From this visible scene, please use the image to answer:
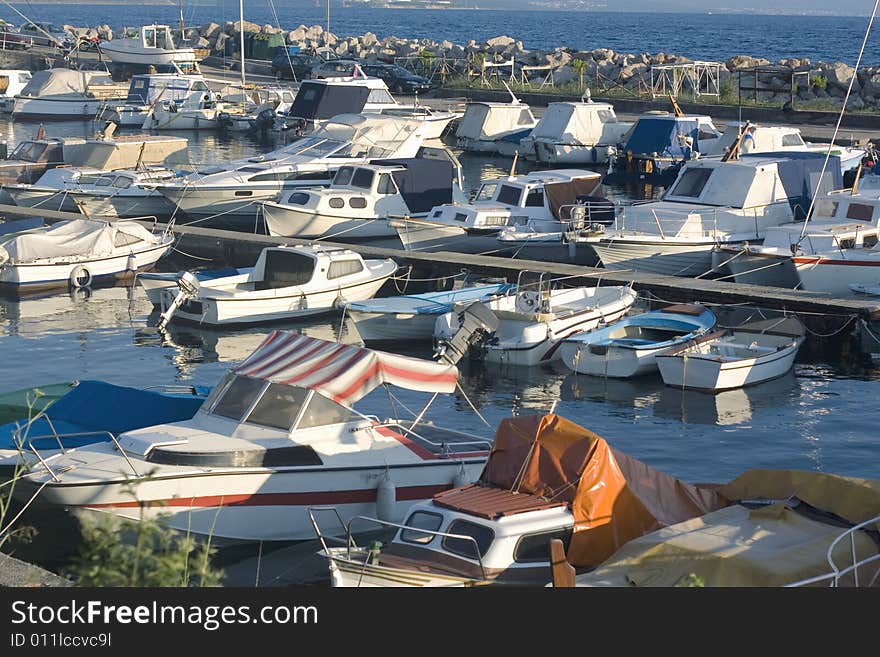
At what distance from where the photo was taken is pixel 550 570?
1336 cm

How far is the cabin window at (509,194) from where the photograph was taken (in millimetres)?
33156

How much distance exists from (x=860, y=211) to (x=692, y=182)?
4.56 metres

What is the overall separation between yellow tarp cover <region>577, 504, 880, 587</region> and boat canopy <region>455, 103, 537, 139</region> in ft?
138

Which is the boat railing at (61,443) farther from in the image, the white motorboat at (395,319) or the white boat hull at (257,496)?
the white motorboat at (395,319)

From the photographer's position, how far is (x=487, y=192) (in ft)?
113

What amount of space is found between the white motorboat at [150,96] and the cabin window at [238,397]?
4667cm

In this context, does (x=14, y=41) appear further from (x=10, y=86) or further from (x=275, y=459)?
(x=275, y=459)

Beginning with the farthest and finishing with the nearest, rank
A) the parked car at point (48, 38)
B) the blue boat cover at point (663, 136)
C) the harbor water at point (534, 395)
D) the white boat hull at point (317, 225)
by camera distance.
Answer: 1. the parked car at point (48, 38)
2. the blue boat cover at point (663, 136)
3. the white boat hull at point (317, 225)
4. the harbor water at point (534, 395)

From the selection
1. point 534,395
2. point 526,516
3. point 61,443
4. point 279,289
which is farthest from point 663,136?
point 526,516

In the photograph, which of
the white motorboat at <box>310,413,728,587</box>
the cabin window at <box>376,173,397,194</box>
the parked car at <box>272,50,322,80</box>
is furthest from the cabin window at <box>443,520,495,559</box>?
the parked car at <box>272,50,322,80</box>

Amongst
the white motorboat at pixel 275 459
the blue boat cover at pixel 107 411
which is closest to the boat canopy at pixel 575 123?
the blue boat cover at pixel 107 411

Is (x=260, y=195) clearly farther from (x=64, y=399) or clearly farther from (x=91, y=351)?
(x=64, y=399)

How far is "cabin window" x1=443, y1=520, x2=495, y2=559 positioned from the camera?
43.6ft

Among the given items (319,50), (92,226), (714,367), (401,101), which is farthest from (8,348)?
(319,50)
